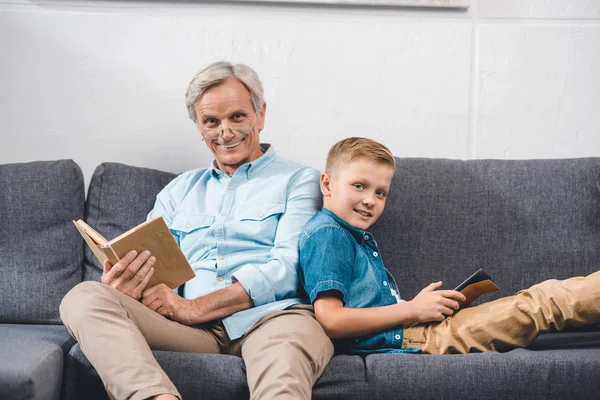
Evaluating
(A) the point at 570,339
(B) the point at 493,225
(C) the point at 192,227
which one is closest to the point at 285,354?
(C) the point at 192,227

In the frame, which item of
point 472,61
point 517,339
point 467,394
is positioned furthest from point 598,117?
point 467,394

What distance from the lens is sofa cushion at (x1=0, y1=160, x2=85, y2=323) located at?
2150 millimetres

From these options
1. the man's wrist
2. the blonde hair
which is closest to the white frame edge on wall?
the blonde hair

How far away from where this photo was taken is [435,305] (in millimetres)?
1803

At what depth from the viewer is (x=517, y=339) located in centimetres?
175

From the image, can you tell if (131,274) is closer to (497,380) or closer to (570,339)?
(497,380)

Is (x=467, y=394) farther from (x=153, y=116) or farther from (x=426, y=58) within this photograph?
(x=153, y=116)

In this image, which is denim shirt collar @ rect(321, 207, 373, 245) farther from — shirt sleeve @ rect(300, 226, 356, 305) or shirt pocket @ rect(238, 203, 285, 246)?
shirt pocket @ rect(238, 203, 285, 246)

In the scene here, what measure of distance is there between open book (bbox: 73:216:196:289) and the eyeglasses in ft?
1.58

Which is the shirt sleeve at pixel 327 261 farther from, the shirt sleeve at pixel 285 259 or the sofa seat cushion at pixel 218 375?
the sofa seat cushion at pixel 218 375

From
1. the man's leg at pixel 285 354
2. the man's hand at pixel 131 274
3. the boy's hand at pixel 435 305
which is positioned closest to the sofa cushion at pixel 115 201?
the man's hand at pixel 131 274

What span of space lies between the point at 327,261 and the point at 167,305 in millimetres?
441

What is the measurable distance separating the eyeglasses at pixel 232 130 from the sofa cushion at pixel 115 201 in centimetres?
31

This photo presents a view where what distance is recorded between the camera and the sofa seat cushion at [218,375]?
5.33ft
